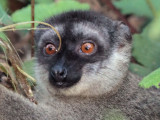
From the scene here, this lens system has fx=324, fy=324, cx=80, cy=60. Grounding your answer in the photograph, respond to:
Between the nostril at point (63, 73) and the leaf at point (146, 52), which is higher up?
the leaf at point (146, 52)

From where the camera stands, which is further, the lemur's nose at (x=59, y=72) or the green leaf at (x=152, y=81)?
the lemur's nose at (x=59, y=72)

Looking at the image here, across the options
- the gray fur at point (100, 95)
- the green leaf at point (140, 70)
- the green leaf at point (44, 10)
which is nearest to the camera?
the gray fur at point (100, 95)

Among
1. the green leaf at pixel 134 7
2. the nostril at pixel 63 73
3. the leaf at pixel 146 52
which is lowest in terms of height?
the nostril at pixel 63 73

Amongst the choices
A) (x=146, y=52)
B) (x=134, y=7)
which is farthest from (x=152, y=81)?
(x=134, y=7)

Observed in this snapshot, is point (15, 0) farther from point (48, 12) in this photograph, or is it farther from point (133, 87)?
point (133, 87)

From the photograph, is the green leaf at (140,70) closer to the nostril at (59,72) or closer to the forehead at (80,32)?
the forehead at (80,32)

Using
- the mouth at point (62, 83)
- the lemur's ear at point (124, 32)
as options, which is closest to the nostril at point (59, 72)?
the mouth at point (62, 83)

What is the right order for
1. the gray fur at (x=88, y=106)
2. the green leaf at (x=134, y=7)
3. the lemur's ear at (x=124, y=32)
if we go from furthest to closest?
the green leaf at (x=134, y=7) → the lemur's ear at (x=124, y=32) → the gray fur at (x=88, y=106)

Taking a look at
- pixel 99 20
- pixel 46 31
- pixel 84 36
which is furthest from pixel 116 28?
pixel 46 31

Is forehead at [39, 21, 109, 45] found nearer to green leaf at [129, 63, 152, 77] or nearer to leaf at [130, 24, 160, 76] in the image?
green leaf at [129, 63, 152, 77]
